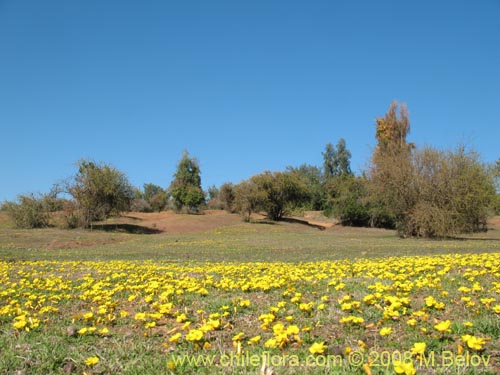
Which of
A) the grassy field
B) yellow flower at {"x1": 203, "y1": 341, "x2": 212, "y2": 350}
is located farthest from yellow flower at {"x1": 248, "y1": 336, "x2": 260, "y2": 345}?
yellow flower at {"x1": 203, "y1": 341, "x2": 212, "y2": 350}

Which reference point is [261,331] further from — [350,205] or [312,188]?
[312,188]

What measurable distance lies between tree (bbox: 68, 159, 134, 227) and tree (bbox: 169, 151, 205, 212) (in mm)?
28366

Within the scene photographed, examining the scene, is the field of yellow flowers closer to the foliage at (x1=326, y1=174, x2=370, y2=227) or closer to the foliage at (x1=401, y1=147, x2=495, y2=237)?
the foliage at (x1=401, y1=147, x2=495, y2=237)

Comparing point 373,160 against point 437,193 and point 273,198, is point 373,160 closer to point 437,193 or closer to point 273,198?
point 437,193

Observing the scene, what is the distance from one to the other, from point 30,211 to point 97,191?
7.67 m

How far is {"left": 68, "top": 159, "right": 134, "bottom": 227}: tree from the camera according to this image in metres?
45.6

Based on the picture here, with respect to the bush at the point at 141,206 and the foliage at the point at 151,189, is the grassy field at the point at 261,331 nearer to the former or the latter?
the bush at the point at 141,206

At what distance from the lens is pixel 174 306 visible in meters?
6.10

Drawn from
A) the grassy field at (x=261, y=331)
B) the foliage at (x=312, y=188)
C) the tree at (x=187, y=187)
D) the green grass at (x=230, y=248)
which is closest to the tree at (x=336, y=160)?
the foliage at (x=312, y=188)

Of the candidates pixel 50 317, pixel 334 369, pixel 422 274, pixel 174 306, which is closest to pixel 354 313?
pixel 334 369

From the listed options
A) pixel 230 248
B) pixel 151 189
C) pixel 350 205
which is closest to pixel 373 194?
pixel 230 248

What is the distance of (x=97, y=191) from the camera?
45.8 m

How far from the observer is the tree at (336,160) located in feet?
332

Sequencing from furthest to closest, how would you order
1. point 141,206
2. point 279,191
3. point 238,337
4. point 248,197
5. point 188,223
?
1. point 141,206
2. point 279,191
3. point 248,197
4. point 188,223
5. point 238,337
